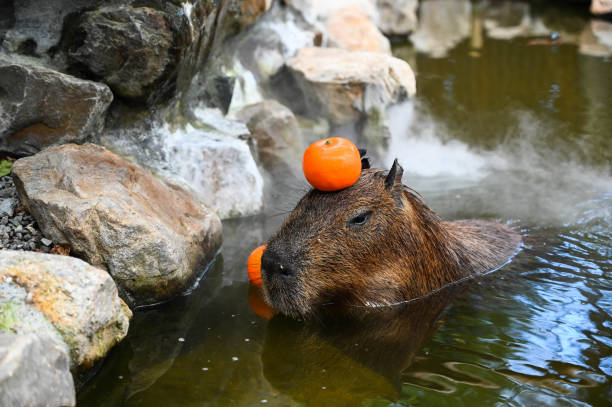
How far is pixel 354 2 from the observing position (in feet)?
34.6

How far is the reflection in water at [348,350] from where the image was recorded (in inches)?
130

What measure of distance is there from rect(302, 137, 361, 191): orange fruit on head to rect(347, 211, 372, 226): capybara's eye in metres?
0.20

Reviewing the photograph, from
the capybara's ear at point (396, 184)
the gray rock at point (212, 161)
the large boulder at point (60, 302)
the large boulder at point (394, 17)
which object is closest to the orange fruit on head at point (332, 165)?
the capybara's ear at point (396, 184)

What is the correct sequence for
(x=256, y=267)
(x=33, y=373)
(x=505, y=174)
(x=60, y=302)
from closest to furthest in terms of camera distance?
(x=33, y=373) → (x=60, y=302) → (x=256, y=267) → (x=505, y=174)

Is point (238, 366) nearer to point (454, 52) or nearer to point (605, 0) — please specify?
point (454, 52)

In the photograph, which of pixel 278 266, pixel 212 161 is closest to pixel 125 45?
pixel 212 161

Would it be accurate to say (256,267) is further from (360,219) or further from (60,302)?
(60,302)

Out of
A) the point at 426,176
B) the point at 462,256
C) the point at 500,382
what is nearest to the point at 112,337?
the point at 500,382

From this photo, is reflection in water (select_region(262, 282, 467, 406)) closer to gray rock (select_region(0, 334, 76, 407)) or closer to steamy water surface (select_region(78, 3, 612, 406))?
steamy water surface (select_region(78, 3, 612, 406))

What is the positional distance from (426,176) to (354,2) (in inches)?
187

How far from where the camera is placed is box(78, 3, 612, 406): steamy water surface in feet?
10.7

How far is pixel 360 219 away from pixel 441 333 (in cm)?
83

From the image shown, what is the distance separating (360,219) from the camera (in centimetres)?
399

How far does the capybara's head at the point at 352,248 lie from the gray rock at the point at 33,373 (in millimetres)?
1360
